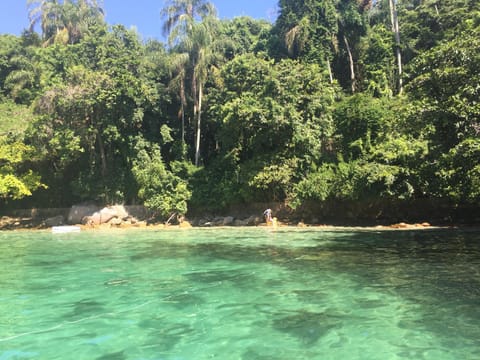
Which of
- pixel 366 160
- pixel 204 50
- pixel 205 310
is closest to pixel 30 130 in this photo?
pixel 204 50

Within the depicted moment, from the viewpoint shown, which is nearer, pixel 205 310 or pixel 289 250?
pixel 205 310

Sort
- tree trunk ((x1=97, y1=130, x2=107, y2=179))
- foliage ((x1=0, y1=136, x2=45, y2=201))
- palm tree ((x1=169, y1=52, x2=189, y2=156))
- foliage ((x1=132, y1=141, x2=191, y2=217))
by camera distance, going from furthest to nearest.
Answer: tree trunk ((x1=97, y1=130, x2=107, y2=179)) < palm tree ((x1=169, y1=52, x2=189, y2=156)) < foliage ((x1=0, y1=136, x2=45, y2=201)) < foliage ((x1=132, y1=141, x2=191, y2=217))

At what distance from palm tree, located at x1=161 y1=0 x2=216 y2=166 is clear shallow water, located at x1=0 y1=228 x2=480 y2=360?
19.1 meters

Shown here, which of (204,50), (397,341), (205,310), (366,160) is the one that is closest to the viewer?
(397,341)

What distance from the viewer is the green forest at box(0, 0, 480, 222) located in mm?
25172

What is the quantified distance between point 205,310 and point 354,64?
32.2 m

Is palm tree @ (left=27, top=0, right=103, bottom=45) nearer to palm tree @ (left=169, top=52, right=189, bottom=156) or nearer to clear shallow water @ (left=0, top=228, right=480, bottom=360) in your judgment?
palm tree @ (left=169, top=52, right=189, bottom=156)

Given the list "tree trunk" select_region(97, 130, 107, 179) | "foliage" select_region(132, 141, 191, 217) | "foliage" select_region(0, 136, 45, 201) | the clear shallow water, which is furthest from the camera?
"tree trunk" select_region(97, 130, 107, 179)

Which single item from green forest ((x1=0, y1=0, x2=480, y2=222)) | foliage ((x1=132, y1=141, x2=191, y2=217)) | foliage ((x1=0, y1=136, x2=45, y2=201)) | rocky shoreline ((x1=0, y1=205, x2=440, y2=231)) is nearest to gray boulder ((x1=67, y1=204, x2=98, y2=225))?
rocky shoreline ((x1=0, y1=205, x2=440, y2=231))

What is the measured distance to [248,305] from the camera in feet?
23.7

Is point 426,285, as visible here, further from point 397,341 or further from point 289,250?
point 289,250

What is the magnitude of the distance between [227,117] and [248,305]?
1990cm

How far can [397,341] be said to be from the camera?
5336 mm

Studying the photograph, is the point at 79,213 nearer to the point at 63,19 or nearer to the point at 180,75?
the point at 180,75
